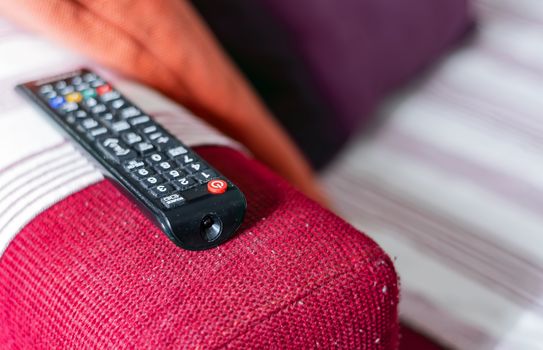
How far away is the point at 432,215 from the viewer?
685mm

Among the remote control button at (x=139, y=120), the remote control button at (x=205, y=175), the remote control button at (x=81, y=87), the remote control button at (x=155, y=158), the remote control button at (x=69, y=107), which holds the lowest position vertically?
the remote control button at (x=69, y=107)

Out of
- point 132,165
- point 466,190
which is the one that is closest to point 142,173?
point 132,165

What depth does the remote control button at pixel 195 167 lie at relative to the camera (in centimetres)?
42

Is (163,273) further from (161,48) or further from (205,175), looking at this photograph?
(161,48)

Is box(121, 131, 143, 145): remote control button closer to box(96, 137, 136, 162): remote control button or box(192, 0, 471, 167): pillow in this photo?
box(96, 137, 136, 162): remote control button

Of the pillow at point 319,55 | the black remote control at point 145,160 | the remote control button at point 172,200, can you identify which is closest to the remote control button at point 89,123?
the black remote control at point 145,160

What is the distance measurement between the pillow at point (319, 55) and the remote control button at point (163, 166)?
29 centimetres

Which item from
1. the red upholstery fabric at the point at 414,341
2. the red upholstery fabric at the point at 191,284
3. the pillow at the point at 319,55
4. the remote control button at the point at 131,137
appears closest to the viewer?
the red upholstery fabric at the point at 191,284

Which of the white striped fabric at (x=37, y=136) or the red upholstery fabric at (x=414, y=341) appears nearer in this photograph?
the white striped fabric at (x=37, y=136)

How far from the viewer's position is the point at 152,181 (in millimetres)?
409

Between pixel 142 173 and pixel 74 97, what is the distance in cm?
11

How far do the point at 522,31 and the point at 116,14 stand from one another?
62cm

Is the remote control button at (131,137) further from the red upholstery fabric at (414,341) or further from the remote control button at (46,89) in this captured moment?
the red upholstery fabric at (414,341)

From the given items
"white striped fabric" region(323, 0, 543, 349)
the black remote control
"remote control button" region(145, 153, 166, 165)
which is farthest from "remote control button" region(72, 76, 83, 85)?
"white striped fabric" region(323, 0, 543, 349)
